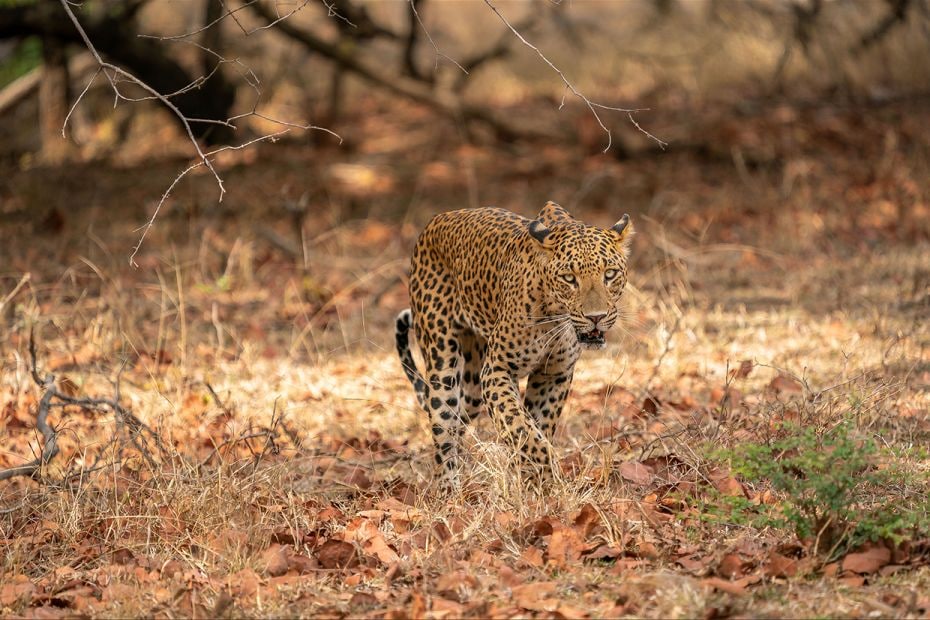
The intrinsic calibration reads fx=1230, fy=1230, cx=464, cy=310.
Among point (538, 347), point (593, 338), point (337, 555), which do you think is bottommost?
point (337, 555)

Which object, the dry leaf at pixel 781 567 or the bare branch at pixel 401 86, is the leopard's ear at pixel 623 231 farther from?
the bare branch at pixel 401 86

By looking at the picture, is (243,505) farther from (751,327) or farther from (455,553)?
(751,327)

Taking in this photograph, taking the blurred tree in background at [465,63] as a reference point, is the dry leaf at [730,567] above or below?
below

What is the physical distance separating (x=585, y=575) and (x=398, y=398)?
3.55 meters

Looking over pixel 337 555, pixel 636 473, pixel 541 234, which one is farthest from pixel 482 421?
pixel 337 555

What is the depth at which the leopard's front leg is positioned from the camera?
5660 millimetres

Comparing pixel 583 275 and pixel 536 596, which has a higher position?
pixel 583 275

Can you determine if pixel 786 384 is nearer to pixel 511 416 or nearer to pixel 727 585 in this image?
pixel 511 416

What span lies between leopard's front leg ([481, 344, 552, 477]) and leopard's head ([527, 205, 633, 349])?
0.41 m

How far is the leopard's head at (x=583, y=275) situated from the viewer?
549 cm

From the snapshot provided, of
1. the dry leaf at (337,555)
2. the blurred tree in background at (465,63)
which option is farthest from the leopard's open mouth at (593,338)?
the blurred tree in background at (465,63)

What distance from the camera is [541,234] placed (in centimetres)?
573

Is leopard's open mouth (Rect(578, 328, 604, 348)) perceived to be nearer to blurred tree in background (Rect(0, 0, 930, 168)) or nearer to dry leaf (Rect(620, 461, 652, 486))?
dry leaf (Rect(620, 461, 652, 486))

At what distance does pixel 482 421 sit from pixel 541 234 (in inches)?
79.6
